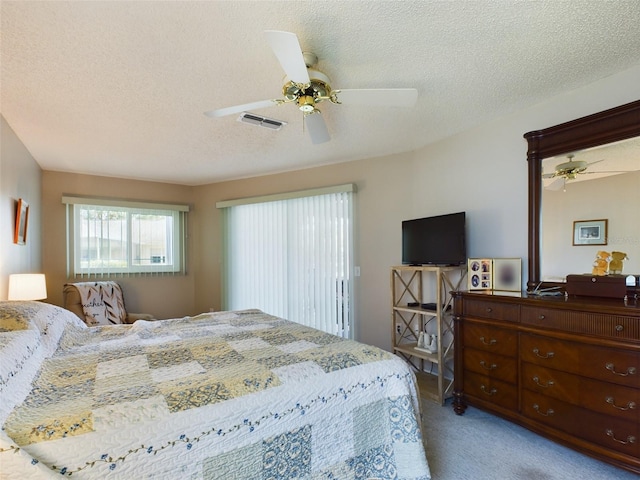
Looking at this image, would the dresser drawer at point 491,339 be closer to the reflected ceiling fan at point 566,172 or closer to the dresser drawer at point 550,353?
the dresser drawer at point 550,353

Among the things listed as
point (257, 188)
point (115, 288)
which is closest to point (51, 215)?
point (115, 288)

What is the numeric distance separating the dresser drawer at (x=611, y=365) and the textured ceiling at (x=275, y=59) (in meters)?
1.65

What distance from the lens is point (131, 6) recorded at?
147 cm

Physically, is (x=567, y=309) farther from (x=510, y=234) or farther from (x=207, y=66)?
(x=207, y=66)

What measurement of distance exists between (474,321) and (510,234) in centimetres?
82

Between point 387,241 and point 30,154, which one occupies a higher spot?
point 30,154

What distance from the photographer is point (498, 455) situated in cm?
203

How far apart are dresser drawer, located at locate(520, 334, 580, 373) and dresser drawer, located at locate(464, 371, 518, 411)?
0.26 m

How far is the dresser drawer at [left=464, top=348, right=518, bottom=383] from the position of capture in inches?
88.0

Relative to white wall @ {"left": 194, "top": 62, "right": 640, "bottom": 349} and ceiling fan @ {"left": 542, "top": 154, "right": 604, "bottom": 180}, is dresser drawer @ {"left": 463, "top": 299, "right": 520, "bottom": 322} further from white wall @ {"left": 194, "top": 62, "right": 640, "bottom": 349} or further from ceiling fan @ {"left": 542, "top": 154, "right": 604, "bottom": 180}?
ceiling fan @ {"left": 542, "top": 154, "right": 604, "bottom": 180}

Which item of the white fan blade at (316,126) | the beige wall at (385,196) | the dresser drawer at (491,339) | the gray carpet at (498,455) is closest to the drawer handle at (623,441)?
the gray carpet at (498,455)

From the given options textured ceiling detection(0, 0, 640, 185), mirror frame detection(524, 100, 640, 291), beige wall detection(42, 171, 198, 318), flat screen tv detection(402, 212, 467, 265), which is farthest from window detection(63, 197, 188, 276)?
mirror frame detection(524, 100, 640, 291)

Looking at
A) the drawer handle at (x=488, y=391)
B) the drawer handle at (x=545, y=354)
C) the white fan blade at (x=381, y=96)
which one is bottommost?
the drawer handle at (x=488, y=391)

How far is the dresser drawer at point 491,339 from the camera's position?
7.34 ft
